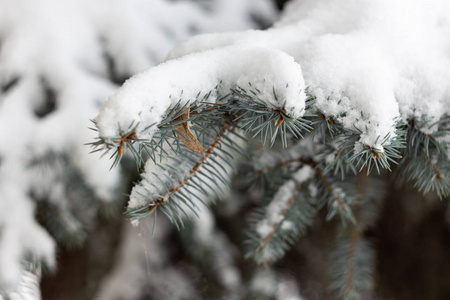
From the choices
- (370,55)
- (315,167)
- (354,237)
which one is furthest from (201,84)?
(354,237)

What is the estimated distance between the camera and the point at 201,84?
1.53 feet

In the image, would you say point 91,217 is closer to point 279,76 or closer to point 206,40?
point 206,40

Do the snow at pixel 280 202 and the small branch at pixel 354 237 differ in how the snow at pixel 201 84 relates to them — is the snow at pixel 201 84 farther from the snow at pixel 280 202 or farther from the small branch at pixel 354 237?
the small branch at pixel 354 237

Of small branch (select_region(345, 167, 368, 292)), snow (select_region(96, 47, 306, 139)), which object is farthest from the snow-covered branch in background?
small branch (select_region(345, 167, 368, 292))

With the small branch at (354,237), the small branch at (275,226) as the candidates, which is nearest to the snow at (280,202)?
the small branch at (275,226)

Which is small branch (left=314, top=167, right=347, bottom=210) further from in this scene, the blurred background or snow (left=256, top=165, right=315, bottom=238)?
the blurred background

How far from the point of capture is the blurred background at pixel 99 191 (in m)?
0.72

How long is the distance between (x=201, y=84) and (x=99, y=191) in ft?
1.27

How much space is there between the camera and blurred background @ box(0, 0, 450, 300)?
2.37 feet

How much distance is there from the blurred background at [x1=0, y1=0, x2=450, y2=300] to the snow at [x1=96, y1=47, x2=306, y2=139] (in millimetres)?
235

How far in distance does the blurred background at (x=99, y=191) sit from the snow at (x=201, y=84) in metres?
0.24

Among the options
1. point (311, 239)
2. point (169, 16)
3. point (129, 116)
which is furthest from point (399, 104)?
point (311, 239)

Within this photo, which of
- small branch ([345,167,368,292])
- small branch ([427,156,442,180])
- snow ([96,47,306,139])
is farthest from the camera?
small branch ([345,167,368,292])

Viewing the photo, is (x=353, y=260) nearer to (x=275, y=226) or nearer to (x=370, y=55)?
(x=275, y=226)
